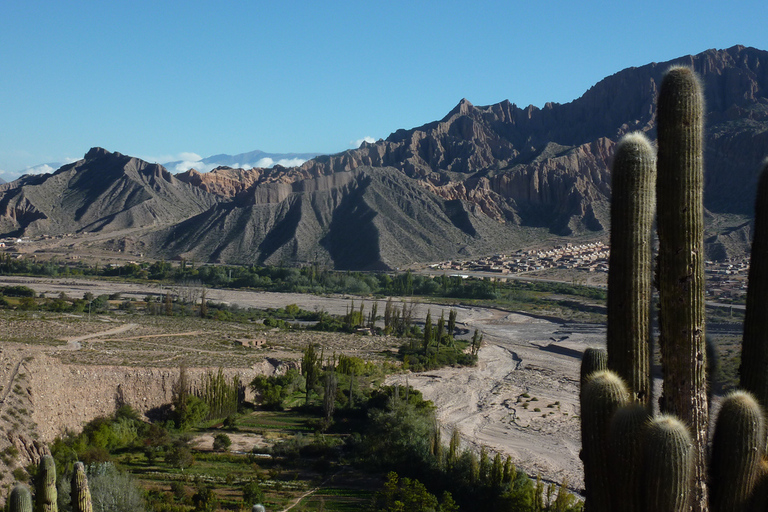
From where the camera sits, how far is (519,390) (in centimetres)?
3541

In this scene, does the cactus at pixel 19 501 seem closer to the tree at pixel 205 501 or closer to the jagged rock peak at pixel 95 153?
the tree at pixel 205 501

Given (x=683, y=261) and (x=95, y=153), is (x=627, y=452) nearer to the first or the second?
(x=683, y=261)

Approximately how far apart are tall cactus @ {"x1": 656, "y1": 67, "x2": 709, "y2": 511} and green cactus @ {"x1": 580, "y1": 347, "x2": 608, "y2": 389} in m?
0.98

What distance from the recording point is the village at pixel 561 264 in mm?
80875

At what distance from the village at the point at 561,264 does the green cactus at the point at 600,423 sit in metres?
74.0

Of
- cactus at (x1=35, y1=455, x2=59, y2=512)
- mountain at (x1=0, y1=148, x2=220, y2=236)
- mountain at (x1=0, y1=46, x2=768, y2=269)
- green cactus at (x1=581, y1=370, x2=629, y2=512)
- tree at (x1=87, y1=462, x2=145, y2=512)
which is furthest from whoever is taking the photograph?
mountain at (x1=0, y1=148, x2=220, y2=236)

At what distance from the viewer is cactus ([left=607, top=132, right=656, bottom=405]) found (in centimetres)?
646

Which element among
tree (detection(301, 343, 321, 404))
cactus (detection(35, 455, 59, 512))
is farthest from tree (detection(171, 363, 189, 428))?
cactus (detection(35, 455, 59, 512))

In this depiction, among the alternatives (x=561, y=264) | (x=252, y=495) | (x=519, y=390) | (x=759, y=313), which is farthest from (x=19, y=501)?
(x=561, y=264)

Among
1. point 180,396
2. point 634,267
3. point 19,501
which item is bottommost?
point 180,396

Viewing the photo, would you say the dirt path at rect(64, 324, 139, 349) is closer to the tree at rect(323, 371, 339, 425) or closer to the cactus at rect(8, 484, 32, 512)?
the tree at rect(323, 371, 339, 425)

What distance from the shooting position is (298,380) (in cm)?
3203

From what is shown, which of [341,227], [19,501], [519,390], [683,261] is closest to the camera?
[683,261]

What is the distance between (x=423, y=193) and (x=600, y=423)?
123 meters
